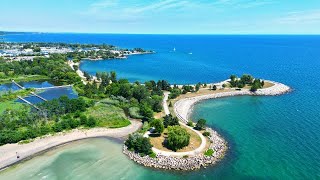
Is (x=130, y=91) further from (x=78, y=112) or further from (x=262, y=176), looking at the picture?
(x=262, y=176)

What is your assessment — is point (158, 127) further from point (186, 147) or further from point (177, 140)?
point (186, 147)

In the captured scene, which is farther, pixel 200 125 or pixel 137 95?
pixel 137 95

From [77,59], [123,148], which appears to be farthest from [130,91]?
[77,59]

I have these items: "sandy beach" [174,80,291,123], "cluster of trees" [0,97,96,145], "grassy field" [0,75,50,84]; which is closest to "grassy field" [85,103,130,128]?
"cluster of trees" [0,97,96,145]

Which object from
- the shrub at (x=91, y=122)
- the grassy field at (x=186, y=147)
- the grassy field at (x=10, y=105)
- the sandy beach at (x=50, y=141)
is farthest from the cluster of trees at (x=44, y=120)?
the grassy field at (x=186, y=147)

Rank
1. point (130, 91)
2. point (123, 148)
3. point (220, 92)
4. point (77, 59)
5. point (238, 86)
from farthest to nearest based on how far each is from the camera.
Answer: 1. point (77, 59)
2. point (238, 86)
3. point (220, 92)
4. point (130, 91)
5. point (123, 148)

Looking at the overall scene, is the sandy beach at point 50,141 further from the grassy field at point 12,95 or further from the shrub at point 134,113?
the grassy field at point 12,95

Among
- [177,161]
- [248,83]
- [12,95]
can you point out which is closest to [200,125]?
[177,161]
